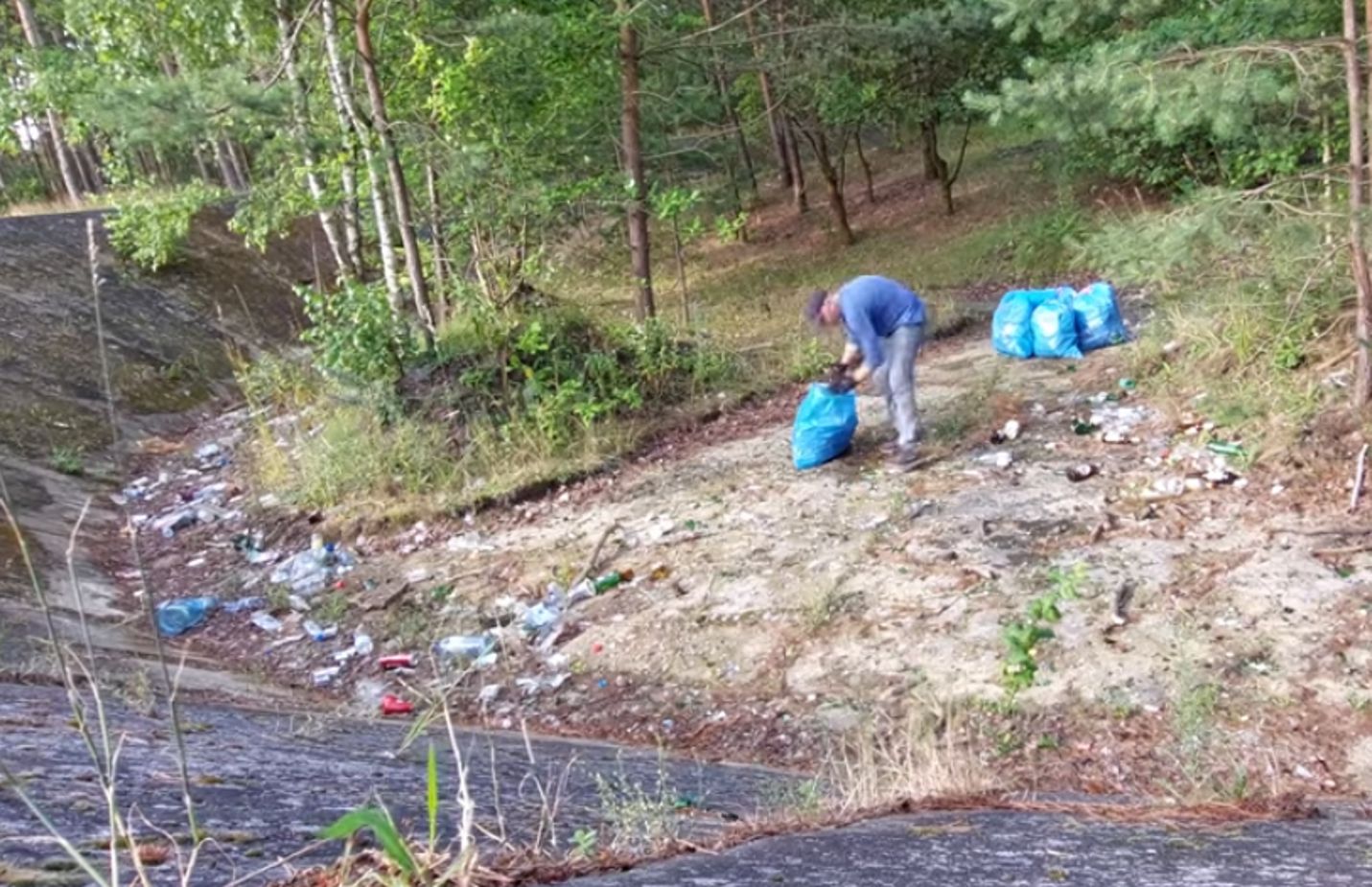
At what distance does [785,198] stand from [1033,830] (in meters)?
21.1

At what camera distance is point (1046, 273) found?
13.8 meters

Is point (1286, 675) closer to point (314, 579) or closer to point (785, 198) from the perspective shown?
point (314, 579)

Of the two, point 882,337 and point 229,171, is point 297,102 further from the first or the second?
point 229,171

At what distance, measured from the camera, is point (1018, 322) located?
370 inches

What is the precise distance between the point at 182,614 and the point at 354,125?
430cm

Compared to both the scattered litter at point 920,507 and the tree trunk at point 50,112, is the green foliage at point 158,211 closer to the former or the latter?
the scattered litter at point 920,507

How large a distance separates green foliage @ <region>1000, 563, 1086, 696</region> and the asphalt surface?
204 centimetres

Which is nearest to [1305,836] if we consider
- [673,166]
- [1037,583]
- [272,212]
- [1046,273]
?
[1037,583]

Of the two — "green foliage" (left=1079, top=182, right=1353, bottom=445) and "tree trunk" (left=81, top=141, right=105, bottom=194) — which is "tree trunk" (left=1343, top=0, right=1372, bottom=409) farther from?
"tree trunk" (left=81, top=141, right=105, bottom=194)

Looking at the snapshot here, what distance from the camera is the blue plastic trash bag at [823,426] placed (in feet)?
23.9

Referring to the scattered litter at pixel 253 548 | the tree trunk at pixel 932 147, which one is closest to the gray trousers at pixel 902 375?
the scattered litter at pixel 253 548

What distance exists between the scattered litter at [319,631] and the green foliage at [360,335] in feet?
8.64

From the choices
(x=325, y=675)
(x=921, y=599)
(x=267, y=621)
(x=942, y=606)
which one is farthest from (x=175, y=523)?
(x=942, y=606)

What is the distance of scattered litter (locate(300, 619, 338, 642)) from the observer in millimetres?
6211
